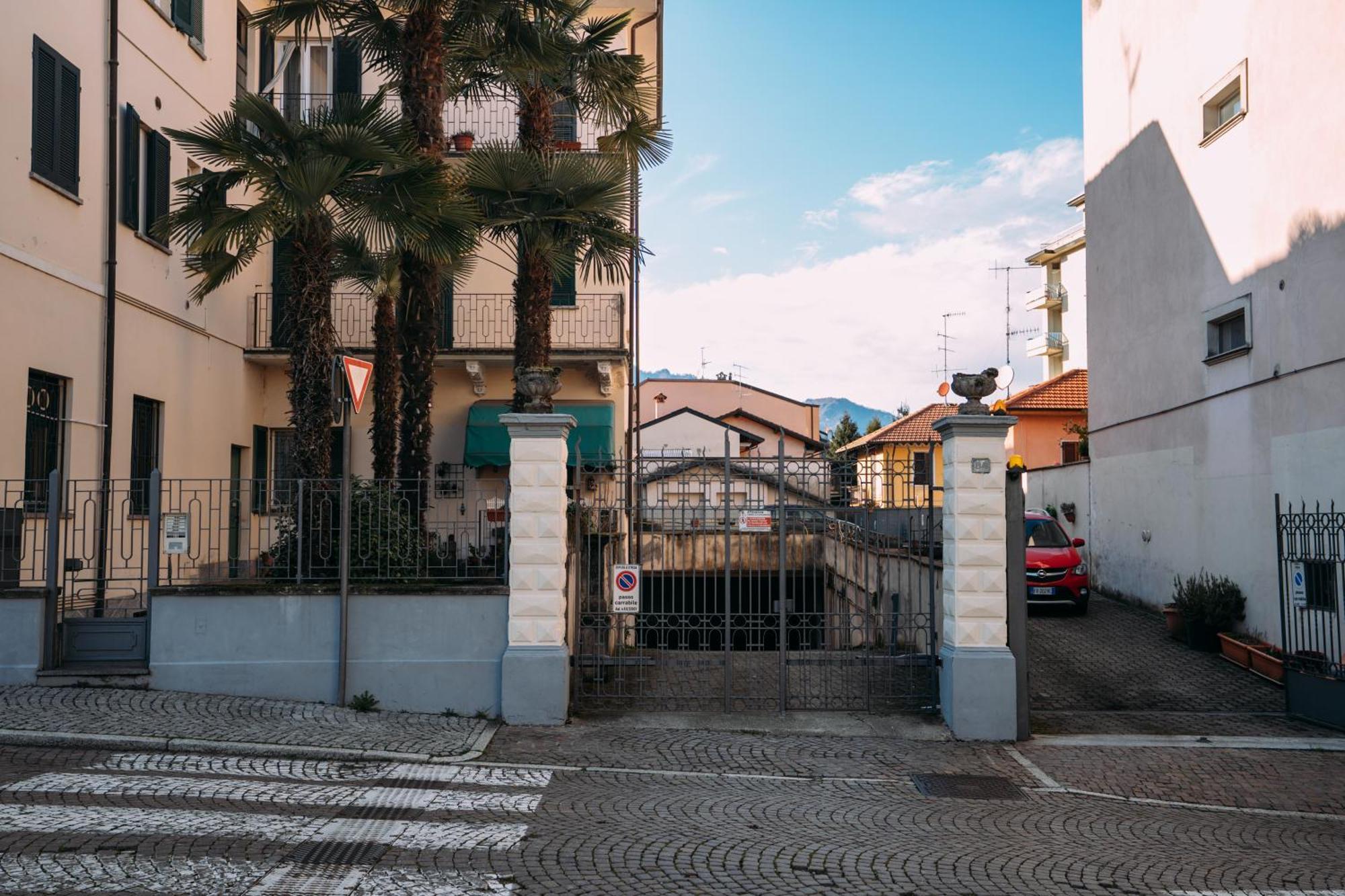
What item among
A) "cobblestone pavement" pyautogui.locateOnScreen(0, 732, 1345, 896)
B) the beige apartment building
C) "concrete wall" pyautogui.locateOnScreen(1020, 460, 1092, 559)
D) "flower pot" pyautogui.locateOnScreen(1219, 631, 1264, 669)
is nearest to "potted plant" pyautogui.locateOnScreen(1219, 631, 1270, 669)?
"flower pot" pyautogui.locateOnScreen(1219, 631, 1264, 669)

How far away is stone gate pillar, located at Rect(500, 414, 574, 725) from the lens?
9.50 m

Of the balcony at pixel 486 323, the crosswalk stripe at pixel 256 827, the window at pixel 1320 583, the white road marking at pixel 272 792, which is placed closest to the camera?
the crosswalk stripe at pixel 256 827

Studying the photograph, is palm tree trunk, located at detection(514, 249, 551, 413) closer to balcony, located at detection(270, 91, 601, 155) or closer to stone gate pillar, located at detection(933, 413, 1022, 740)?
stone gate pillar, located at detection(933, 413, 1022, 740)

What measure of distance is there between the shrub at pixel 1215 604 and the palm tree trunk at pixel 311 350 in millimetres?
11343

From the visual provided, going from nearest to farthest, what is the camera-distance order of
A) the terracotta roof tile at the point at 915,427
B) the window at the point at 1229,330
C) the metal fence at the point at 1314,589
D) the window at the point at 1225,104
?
the metal fence at the point at 1314,589 → the window at the point at 1229,330 → the window at the point at 1225,104 → the terracotta roof tile at the point at 915,427

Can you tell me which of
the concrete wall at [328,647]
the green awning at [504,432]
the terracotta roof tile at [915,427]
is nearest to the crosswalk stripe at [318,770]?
the concrete wall at [328,647]

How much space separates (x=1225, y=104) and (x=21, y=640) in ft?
55.4

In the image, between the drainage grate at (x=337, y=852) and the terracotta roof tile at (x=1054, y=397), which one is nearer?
the drainage grate at (x=337, y=852)

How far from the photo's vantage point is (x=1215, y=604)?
14.4m

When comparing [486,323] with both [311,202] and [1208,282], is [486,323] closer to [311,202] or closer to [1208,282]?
[311,202]

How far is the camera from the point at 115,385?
1462cm

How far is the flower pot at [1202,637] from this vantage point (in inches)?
567

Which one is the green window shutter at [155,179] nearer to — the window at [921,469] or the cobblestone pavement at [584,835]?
the cobblestone pavement at [584,835]

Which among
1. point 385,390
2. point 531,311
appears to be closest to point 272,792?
point 385,390
